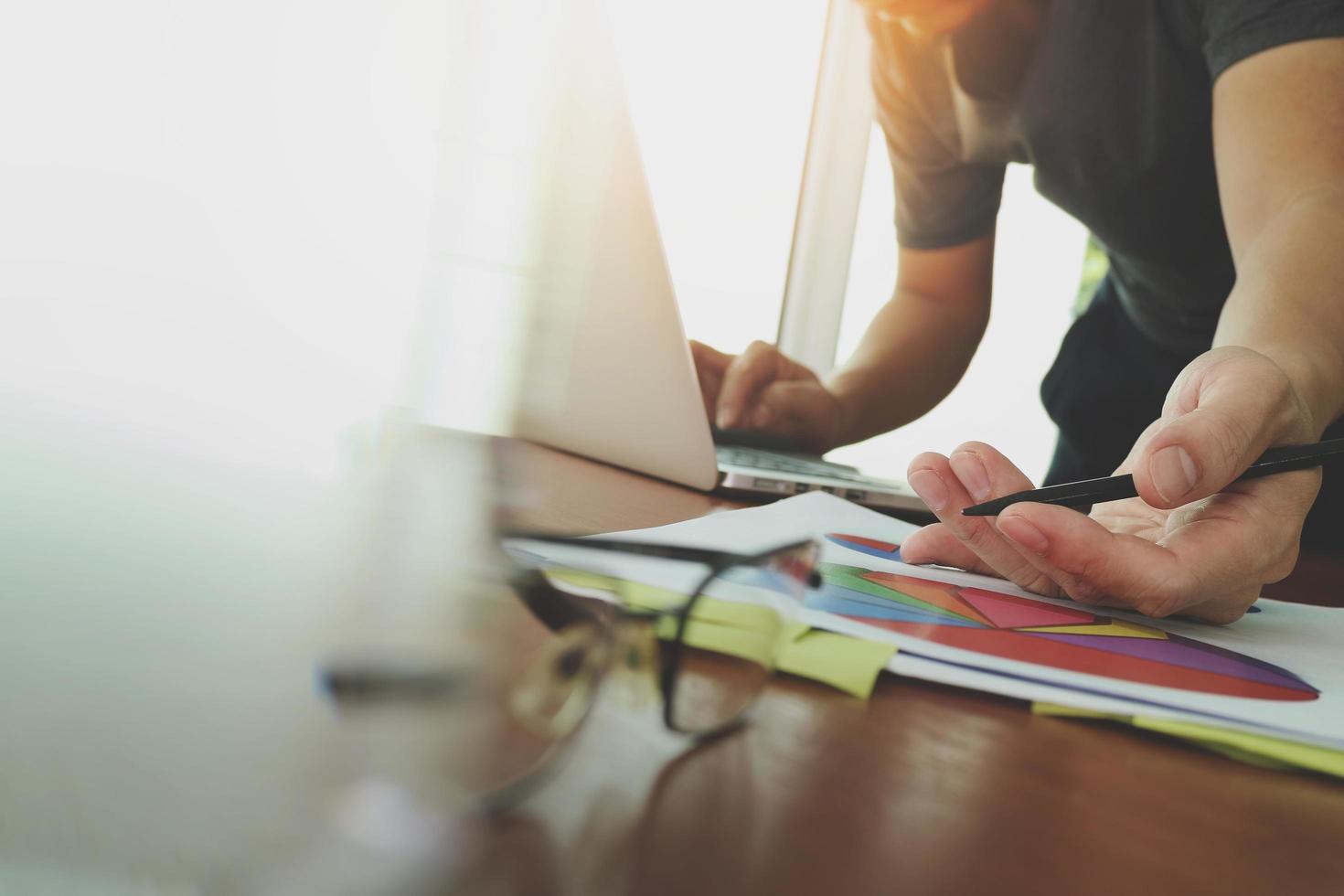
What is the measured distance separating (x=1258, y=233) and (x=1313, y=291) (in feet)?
0.52

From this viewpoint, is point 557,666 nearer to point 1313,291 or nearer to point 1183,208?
point 1313,291

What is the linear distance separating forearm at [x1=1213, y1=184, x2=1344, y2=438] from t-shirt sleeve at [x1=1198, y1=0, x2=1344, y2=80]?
0.51 ft

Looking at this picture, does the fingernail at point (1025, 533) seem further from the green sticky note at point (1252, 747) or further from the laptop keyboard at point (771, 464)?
the laptop keyboard at point (771, 464)

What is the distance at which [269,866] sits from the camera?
0.11 m

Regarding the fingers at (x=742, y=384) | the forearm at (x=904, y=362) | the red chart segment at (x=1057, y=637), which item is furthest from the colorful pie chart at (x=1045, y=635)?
the forearm at (x=904, y=362)

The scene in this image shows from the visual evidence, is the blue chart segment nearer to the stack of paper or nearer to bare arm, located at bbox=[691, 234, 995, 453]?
the stack of paper

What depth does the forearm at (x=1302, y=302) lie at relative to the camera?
0.49 m

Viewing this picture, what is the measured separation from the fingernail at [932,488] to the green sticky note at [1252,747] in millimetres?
159

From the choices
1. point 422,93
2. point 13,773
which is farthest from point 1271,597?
point 422,93

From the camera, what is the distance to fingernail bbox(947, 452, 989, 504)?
40cm

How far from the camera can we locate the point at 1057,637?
333 mm

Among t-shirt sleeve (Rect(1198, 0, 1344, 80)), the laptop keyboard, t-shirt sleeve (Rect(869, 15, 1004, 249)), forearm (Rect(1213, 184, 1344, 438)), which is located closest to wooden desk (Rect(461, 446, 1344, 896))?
forearm (Rect(1213, 184, 1344, 438))

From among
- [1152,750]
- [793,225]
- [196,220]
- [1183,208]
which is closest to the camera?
[1152,750]

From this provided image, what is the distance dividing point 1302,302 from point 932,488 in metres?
0.31
